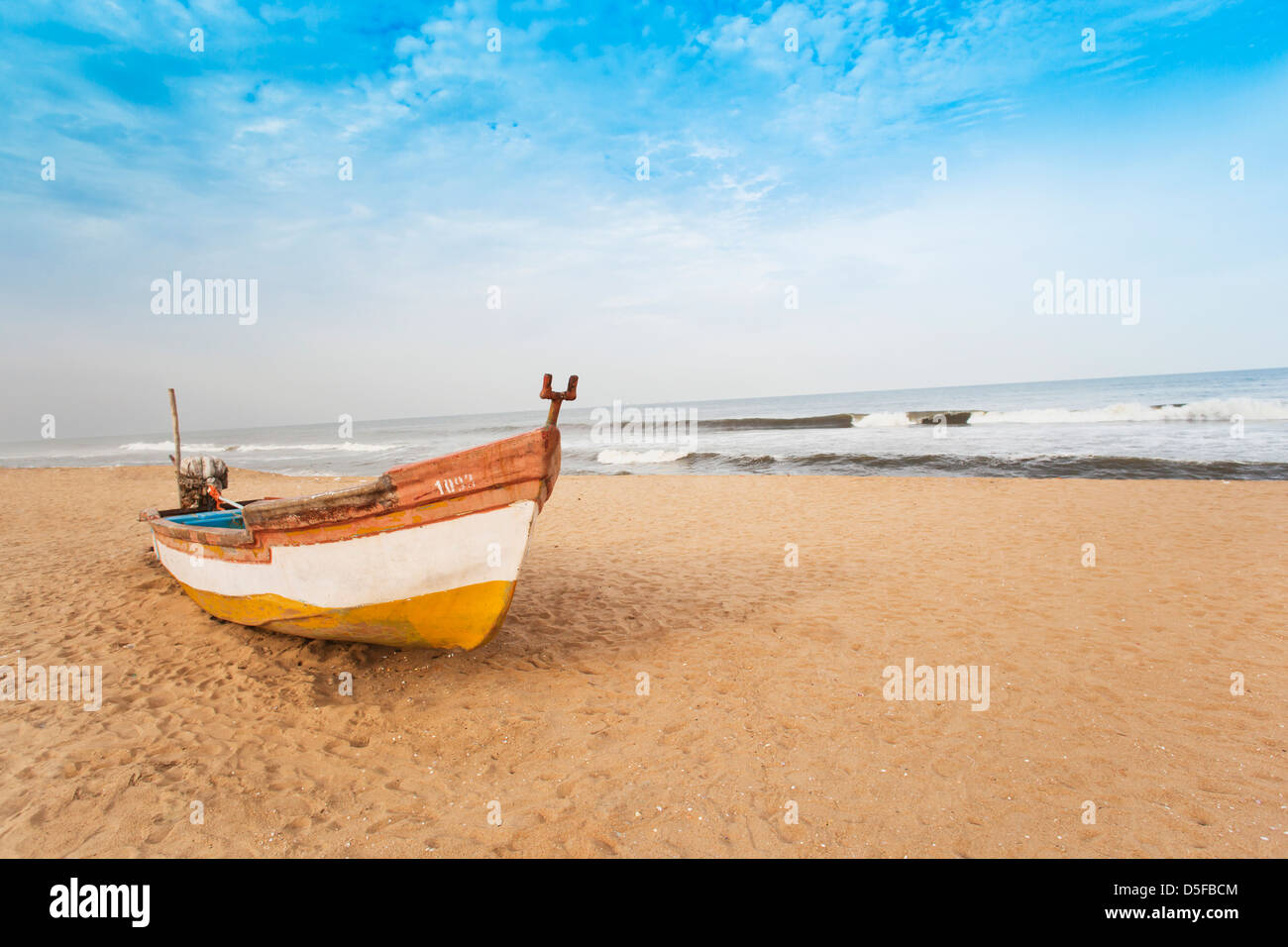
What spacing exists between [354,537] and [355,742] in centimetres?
140

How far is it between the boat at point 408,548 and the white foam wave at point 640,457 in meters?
19.3

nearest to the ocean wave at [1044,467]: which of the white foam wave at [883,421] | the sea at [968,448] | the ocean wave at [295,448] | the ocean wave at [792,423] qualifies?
the sea at [968,448]

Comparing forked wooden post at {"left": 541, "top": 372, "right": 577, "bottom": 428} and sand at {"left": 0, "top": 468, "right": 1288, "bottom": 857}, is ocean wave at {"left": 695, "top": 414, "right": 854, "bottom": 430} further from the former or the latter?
forked wooden post at {"left": 541, "top": 372, "right": 577, "bottom": 428}

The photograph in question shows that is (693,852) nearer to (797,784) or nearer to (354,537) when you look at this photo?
(797,784)

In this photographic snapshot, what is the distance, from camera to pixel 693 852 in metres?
2.81

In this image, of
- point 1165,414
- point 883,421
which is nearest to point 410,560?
point 1165,414

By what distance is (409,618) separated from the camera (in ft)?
14.5

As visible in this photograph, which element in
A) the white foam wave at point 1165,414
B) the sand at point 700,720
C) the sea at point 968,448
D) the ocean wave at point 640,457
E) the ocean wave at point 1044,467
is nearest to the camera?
the sand at point 700,720

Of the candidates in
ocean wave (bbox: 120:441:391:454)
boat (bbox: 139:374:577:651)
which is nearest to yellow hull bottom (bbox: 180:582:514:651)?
boat (bbox: 139:374:577:651)

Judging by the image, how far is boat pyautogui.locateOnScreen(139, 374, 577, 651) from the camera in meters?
3.97

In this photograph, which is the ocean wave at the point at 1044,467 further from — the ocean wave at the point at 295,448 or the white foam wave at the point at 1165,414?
the ocean wave at the point at 295,448

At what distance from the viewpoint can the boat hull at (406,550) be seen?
13.1 ft

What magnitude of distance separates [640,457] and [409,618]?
2068 centimetres
